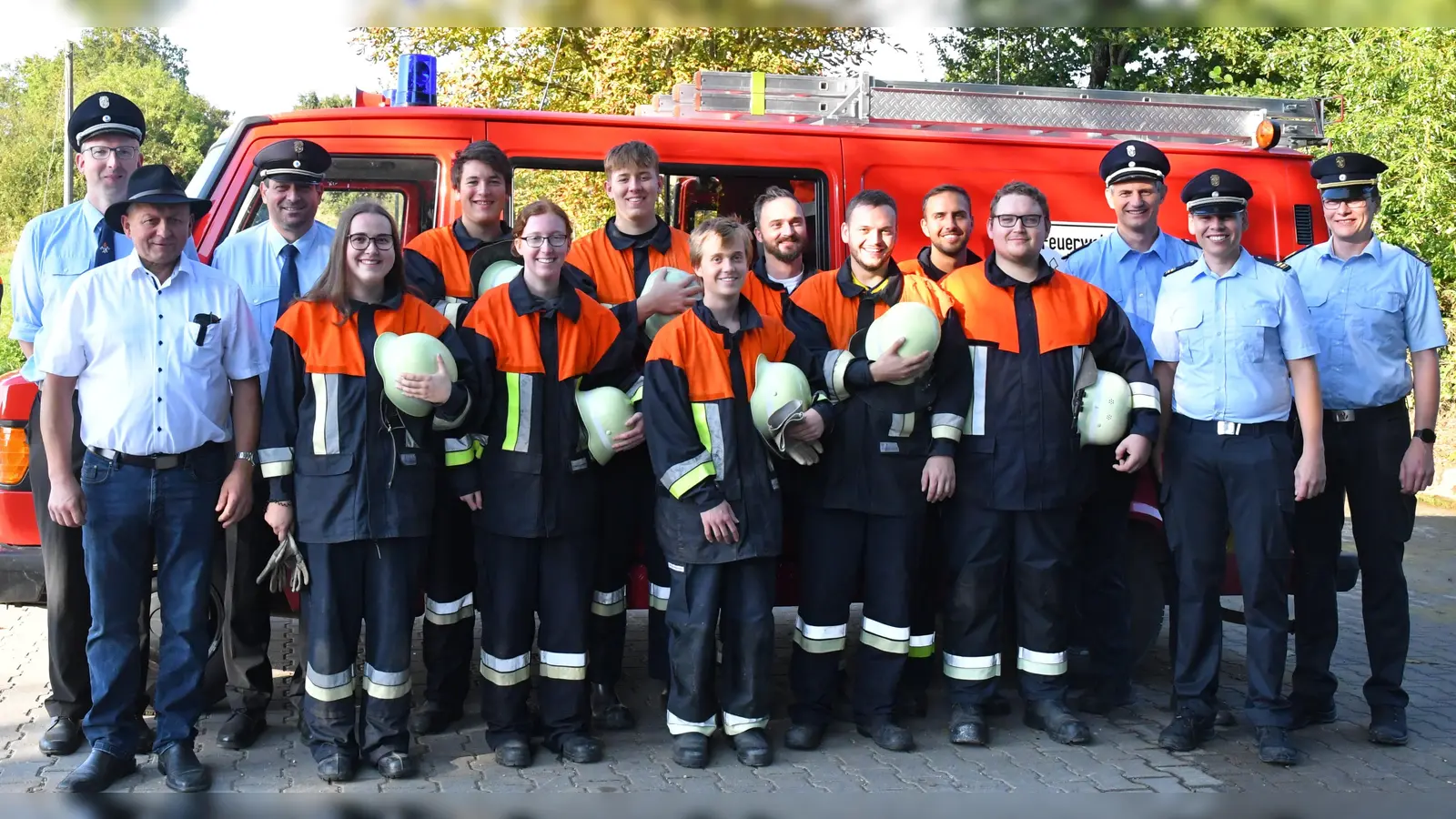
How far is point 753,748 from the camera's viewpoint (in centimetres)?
450

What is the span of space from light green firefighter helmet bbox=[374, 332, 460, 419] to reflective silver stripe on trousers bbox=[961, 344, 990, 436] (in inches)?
73.6

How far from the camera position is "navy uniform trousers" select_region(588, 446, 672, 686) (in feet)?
15.6

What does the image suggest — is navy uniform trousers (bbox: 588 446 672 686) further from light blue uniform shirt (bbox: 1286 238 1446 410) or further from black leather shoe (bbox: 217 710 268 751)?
light blue uniform shirt (bbox: 1286 238 1446 410)

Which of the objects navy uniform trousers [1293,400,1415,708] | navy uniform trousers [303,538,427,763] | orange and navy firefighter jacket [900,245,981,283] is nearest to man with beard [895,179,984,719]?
orange and navy firefighter jacket [900,245,981,283]

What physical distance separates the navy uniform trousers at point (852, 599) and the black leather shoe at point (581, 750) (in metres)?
0.77

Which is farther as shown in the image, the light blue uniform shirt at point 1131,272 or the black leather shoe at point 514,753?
the light blue uniform shirt at point 1131,272

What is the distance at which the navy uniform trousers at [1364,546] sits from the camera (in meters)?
4.83

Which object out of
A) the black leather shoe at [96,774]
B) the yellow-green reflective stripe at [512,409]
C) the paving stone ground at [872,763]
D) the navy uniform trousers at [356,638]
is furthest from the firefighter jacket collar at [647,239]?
the black leather shoe at [96,774]

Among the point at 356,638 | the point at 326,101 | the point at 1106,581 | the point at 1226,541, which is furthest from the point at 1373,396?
the point at 326,101

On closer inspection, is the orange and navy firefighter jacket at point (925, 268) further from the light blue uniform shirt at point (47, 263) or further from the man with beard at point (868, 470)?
the light blue uniform shirt at point (47, 263)

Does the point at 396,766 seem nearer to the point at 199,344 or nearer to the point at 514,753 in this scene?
the point at 514,753

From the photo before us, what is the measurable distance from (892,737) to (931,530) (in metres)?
0.80

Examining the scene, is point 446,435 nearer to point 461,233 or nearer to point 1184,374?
point 461,233

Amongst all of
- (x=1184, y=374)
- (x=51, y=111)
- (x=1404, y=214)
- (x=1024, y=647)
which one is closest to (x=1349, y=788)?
(x=1024, y=647)
